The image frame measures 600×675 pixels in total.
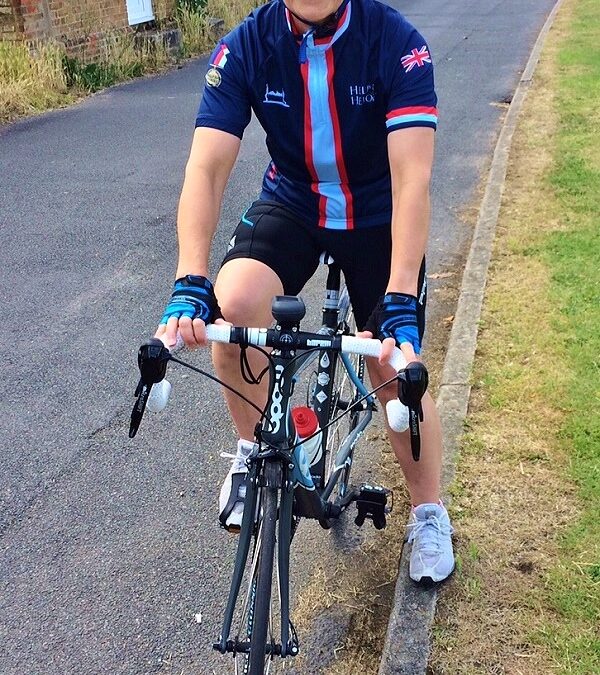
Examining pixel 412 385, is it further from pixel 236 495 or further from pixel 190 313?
pixel 236 495

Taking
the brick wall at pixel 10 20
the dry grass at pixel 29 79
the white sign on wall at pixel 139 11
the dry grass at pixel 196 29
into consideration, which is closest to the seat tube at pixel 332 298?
the dry grass at pixel 29 79

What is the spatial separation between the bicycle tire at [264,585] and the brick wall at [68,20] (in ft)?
38.0

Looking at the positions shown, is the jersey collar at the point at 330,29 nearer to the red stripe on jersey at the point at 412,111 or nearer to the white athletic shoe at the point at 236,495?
the red stripe on jersey at the point at 412,111

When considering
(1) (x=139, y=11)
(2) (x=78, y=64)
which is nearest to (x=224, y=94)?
(2) (x=78, y=64)

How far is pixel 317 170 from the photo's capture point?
2656 mm

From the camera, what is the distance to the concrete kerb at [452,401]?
8.73 ft

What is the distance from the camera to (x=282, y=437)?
84.9 inches

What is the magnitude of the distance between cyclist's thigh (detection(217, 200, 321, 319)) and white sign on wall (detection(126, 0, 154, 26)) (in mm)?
13020

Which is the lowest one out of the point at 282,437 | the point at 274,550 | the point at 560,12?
the point at 560,12

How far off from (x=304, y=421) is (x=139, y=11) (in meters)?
14.0

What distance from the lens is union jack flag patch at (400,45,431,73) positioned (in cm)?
240

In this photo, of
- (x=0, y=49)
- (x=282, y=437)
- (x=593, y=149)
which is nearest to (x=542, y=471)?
(x=282, y=437)

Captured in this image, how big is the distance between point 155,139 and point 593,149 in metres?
4.85

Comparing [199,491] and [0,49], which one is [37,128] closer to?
[0,49]
